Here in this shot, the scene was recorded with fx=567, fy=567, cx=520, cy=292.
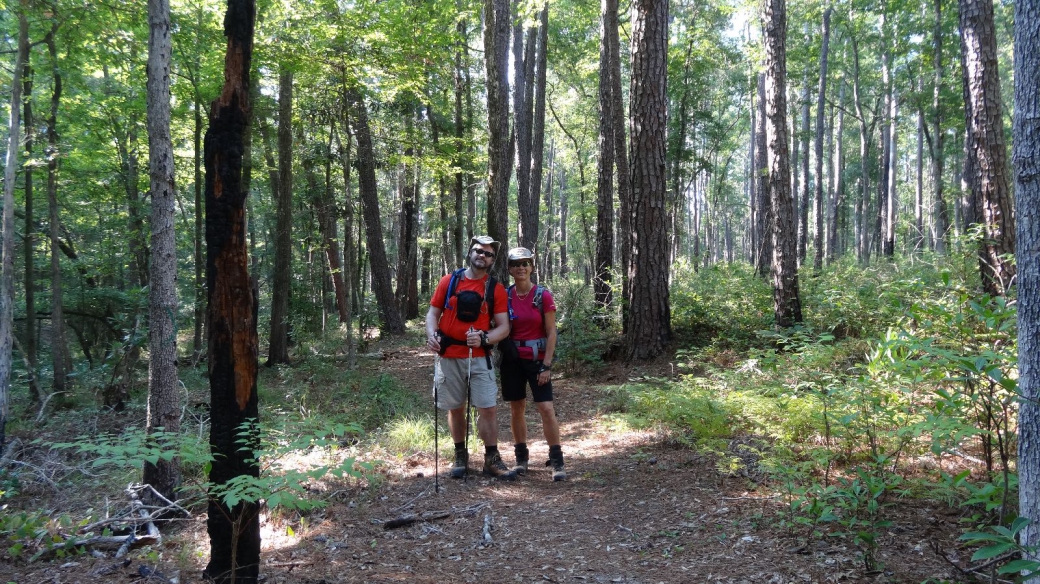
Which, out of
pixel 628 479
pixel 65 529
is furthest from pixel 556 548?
pixel 65 529

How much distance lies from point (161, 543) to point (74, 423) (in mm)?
6383

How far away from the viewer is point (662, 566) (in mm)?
3627

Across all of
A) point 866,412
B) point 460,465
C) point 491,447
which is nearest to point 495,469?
point 491,447

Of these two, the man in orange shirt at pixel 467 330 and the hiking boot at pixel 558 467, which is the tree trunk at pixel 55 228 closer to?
the man in orange shirt at pixel 467 330

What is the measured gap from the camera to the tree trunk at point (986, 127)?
7.53m

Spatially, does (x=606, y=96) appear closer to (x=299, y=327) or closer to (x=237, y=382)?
(x=299, y=327)

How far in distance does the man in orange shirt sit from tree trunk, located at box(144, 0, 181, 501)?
2579mm

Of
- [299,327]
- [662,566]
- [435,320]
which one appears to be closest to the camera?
[662,566]

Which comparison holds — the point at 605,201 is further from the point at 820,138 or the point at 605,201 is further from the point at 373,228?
the point at 820,138

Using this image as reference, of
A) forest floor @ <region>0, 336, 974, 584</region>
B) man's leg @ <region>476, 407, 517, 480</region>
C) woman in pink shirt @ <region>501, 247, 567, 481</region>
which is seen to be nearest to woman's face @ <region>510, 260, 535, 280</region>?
woman in pink shirt @ <region>501, 247, 567, 481</region>

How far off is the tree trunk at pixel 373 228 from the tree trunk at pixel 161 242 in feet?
22.9

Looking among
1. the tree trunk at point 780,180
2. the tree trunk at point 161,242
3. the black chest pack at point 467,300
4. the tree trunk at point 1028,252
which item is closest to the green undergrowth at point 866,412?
the tree trunk at point 1028,252

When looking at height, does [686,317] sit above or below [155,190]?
below

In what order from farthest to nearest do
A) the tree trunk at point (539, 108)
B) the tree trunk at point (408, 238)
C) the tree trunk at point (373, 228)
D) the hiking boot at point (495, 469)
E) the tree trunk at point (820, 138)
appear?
1. the tree trunk at point (820, 138)
2. the tree trunk at point (408, 238)
3. the tree trunk at point (539, 108)
4. the tree trunk at point (373, 228)
5. the hiking boot at point (495, 469)
